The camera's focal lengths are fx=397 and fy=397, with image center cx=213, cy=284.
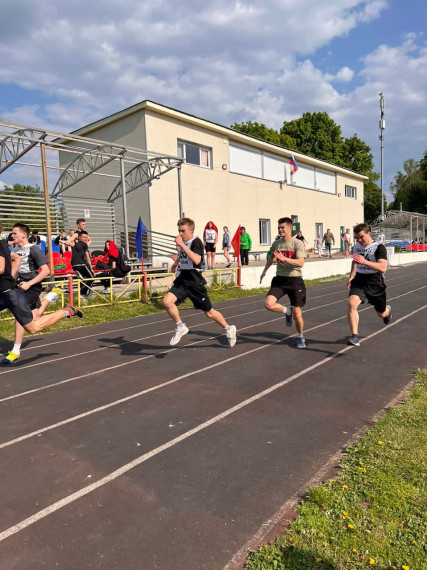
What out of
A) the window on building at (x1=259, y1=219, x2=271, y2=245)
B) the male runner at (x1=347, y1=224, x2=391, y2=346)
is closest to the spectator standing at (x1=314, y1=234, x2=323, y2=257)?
the window on building at (x1=259, y1=219, x2=271, y2=245)

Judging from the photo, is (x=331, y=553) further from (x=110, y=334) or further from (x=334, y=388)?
(x=110, y=334)

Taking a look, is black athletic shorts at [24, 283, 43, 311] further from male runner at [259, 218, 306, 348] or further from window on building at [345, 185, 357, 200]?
window on building at [345, 185, 357, 200]

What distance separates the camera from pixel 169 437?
3666 millimetres

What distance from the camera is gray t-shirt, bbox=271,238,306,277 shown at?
21.4 feet

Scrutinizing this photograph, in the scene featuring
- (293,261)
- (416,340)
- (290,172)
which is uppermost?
(290,172)

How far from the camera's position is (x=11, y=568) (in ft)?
7.18

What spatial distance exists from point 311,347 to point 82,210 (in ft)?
48.2

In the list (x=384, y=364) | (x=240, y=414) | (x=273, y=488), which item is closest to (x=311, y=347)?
(x=384, y=364)

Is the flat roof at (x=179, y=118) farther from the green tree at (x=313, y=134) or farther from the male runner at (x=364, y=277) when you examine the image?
Answer: the green tree at (x=313, y=134)

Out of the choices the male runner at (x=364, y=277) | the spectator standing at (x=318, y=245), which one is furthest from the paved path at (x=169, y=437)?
the spectator standing at (x=318, y=245)

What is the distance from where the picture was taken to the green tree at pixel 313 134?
158ft

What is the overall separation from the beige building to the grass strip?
54.2 feet

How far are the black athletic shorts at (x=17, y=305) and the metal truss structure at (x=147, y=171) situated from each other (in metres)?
10.2

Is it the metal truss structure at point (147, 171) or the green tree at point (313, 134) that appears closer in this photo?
the metal truss structure at point (147, 171)
